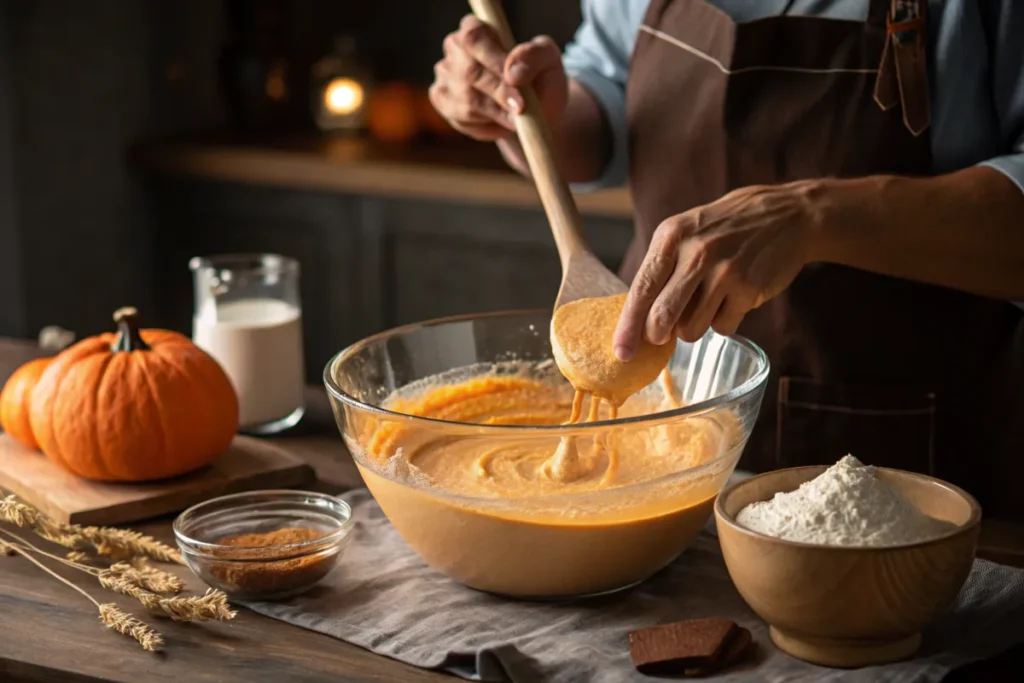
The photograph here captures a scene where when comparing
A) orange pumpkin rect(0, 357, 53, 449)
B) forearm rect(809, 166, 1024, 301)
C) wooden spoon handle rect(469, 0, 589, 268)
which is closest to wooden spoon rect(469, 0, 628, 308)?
wooden spoon handle rect(469, 0, 589, 268)

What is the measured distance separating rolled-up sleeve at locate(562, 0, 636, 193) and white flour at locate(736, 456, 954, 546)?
0.91 m

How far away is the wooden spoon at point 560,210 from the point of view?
1298 mm

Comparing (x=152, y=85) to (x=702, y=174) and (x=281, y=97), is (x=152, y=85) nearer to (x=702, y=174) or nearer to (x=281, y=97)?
(x=281, y=97)

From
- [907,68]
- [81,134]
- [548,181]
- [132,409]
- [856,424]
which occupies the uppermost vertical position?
[907,68]

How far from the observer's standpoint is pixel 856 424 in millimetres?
1607

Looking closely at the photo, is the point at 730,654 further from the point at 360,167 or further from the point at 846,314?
the point at 360,167

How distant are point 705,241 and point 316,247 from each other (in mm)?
2345

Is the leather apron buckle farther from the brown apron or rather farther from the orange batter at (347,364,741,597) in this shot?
the orange batter at (347,364,741,597)

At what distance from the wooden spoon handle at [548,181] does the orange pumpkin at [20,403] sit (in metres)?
0.61

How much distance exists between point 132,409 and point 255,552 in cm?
34

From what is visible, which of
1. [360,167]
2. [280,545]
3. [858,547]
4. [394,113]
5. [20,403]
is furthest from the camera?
[394,113]

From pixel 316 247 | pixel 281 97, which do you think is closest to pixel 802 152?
pixel 316 247

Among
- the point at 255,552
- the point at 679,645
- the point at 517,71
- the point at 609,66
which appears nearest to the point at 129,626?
the point at 255,552

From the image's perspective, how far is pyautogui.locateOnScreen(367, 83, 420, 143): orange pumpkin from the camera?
353 centimetres
